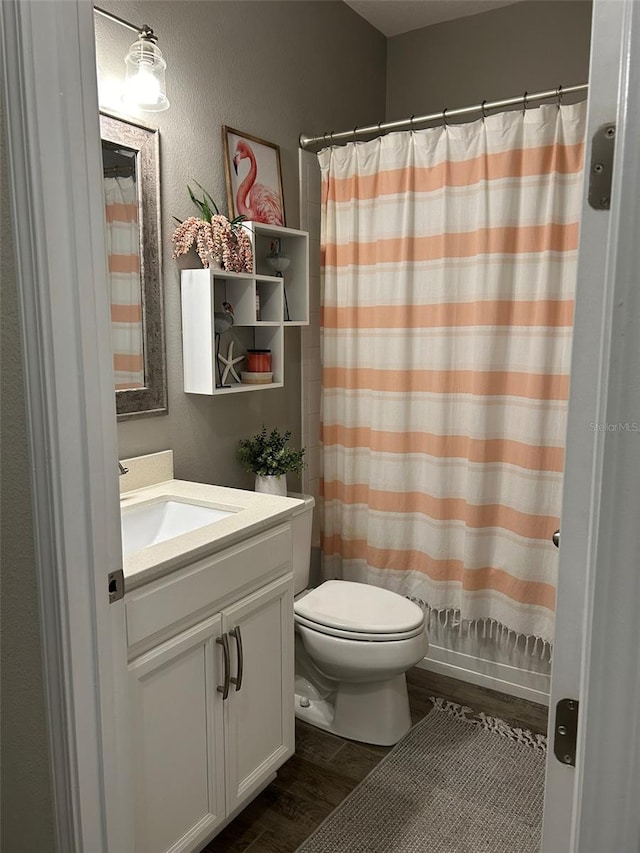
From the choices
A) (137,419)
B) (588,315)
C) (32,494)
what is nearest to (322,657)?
(137,419)

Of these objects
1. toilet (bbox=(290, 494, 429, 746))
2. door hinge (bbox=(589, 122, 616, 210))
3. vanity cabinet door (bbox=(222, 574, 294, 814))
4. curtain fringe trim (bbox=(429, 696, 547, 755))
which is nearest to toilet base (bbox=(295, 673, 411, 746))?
toilet (bbox=(290, 494, 429, 746))

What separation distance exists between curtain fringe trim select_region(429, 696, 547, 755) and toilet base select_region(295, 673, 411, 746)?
0.21m

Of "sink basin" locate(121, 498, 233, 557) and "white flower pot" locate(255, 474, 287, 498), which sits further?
"white flower pot" locate(255, 474, 287, 498)

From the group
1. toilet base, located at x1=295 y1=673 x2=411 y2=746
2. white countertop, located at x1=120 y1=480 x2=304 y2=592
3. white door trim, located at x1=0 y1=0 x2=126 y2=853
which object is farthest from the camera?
toilet base, located at x1=295 y1=673 x2=411 y2=746

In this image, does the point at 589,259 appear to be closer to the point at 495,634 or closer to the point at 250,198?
the point at 250,198

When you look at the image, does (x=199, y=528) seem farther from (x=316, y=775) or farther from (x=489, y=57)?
(x=489, y=57)

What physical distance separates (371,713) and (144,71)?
6.92 ft

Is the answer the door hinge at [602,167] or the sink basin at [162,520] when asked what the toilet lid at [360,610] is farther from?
the door hinge at [602,167]

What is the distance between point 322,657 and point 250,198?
1645 mm

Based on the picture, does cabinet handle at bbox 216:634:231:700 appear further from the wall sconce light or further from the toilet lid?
the wall sconce light

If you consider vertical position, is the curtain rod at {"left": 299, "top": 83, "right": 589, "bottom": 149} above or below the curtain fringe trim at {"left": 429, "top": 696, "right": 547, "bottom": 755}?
above

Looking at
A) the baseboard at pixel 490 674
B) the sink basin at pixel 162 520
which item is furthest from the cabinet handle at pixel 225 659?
the baseboard at pixel 490 674

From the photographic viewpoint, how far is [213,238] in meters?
2.14

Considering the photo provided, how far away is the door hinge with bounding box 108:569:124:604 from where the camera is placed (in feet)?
3.61
